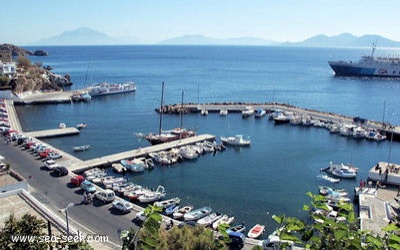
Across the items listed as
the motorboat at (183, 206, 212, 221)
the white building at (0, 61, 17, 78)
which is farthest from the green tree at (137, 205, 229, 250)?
the white building at (0, 61, 17, 78)

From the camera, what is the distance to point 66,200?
1139 inches

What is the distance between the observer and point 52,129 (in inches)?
2180

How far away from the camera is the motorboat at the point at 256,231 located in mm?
25672

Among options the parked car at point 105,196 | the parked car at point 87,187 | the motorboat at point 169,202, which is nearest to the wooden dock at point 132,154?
the parked car at point 87,187

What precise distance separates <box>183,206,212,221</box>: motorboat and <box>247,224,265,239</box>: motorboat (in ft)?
12.8

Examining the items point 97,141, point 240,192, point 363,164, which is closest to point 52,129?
point 97,141

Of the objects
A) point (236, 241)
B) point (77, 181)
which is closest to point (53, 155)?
point (77, 181)

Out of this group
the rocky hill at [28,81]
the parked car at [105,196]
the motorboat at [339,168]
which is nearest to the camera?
the parked car at [105,196]

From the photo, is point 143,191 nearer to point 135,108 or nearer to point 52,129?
point 52,129

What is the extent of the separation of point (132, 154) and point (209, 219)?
18.1m

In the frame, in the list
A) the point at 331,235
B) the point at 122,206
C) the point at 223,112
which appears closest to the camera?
the point at 331,235

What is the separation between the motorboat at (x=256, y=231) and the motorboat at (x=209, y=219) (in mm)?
2880

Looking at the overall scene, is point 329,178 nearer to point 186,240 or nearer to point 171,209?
point 171,209

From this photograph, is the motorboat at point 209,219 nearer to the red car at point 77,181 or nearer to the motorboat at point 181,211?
the motorboat at point 181,211
